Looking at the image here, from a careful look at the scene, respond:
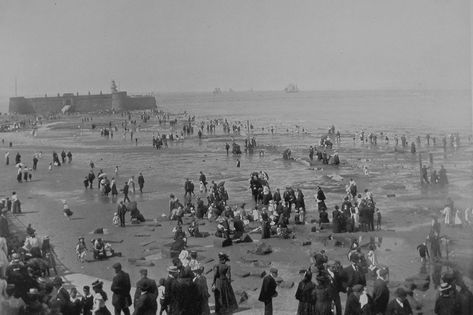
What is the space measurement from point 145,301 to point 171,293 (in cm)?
65

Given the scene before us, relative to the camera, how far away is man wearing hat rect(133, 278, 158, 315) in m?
9.73

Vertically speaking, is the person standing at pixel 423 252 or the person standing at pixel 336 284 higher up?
the person standing at pixel 336 284

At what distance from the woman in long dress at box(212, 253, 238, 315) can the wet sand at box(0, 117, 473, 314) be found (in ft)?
2.58

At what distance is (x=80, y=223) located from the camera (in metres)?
23.3

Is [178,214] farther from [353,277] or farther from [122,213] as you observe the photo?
[353,277]

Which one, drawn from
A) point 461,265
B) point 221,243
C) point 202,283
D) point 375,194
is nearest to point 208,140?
point 375,194

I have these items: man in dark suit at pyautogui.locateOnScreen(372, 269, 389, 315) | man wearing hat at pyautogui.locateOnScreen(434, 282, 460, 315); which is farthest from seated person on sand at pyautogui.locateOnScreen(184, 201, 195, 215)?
man wearing hat at pyautogui.locateOnScreen(434, 282, 460, 315)

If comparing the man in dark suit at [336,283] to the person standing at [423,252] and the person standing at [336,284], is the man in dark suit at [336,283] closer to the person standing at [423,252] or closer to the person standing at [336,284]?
the person standing at [336,284]

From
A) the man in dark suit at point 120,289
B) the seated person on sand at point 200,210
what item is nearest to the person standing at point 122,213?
the seated person on sand at point 200,210

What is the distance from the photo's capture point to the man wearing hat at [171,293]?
10109mm

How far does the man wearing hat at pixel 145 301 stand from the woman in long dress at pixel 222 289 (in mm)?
1973

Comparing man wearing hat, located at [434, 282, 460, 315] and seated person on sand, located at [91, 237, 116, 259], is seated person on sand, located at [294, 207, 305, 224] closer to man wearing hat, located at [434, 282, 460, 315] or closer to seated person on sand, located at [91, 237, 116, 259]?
seated person on sand, located at [91, 237, 116, 259]

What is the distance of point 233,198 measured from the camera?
28875 mm

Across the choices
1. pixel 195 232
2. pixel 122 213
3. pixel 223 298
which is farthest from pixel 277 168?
pixel 223 298
